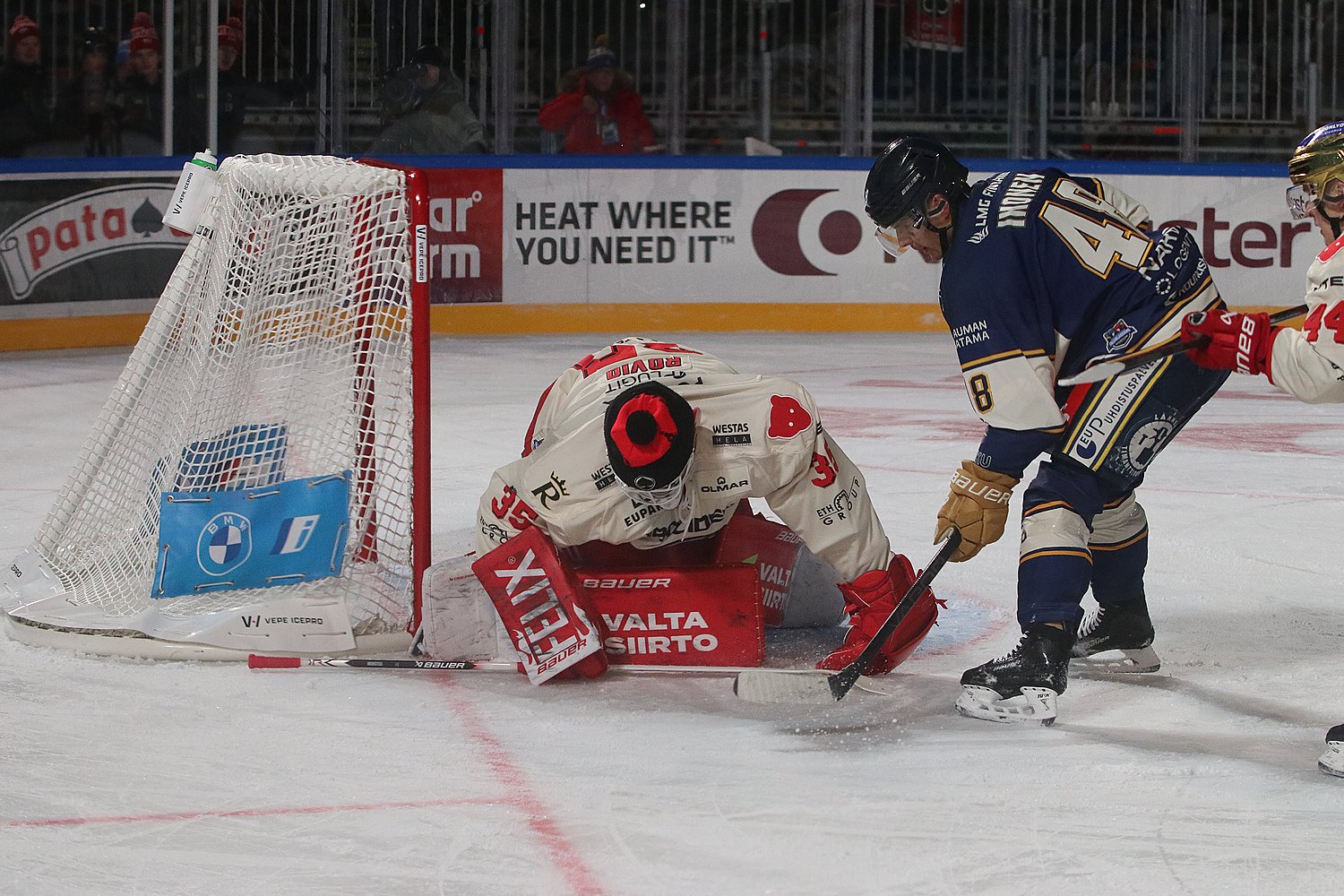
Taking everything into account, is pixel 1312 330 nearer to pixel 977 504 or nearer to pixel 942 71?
pixel 977 504

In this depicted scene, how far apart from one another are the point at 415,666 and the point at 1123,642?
153 cm

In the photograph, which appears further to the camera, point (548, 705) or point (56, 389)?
point (56, 389)

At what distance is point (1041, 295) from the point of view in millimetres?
3010

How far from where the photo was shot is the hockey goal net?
3477mm

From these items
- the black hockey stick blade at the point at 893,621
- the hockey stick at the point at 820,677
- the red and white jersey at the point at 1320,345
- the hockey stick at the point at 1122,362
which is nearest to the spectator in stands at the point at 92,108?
the hockey stick at the point at 820,677

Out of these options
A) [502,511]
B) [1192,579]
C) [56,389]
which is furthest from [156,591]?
[56,389]

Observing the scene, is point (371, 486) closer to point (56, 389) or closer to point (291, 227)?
point (291, 227)

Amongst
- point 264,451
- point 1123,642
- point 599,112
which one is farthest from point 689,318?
point 1123,642

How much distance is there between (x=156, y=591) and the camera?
Answer: 355 centimetres

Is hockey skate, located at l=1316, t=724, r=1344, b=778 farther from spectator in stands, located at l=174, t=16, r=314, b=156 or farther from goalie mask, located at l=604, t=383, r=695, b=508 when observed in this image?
spectator in stands, located at l=174, t=16, r=314, b=156

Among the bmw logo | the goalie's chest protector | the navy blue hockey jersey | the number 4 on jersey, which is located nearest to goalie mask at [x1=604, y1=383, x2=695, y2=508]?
the goalie's chest protector

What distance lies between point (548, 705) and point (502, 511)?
499 mm

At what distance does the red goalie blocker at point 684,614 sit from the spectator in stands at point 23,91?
6.67 meters

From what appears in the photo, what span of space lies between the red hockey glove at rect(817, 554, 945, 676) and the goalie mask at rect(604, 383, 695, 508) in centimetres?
50
